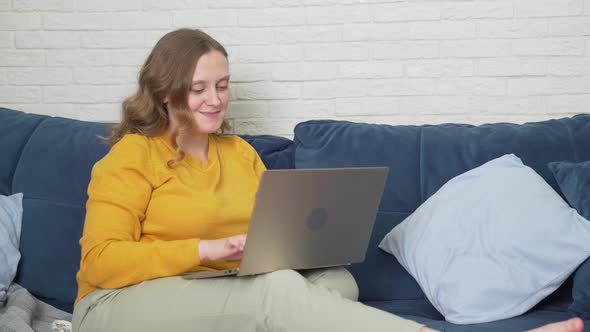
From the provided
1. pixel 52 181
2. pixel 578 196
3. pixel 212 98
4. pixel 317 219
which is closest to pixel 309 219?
pixel 317 219

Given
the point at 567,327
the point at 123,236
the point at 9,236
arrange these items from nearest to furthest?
1. the point at 567,327
2. the point at 123,236
3. the point at 9,236

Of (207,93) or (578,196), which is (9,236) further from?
(578,196)

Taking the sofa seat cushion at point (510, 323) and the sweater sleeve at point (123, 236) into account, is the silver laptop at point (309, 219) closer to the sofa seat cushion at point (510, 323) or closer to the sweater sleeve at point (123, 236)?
the sweater sleeve at point (123, 236)

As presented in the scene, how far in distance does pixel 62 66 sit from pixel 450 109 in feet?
4.76

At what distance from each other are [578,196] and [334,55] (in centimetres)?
102

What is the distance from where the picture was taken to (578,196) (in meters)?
2.08

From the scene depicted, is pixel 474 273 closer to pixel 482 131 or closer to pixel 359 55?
pixel 482 131

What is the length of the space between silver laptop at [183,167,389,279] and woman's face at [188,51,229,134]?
46 cm

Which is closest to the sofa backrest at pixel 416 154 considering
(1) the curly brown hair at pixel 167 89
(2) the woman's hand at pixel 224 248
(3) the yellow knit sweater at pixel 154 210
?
(3) the yellow knit sweater at pixel 154 210

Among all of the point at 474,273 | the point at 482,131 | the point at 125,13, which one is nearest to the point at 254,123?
the point at 125,13

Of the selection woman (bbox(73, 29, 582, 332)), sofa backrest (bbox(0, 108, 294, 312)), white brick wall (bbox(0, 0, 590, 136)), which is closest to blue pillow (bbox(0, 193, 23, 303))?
sofa backrest (bbox(0, 108, 294, 312))

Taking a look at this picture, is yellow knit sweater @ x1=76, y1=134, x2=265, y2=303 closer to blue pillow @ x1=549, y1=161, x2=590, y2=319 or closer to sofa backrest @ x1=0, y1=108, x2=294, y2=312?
sofa backrest @ x1=0, y1=108, x2=294, y2=312

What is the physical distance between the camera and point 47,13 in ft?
9.28

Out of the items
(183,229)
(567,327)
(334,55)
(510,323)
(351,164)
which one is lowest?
(510,323)
